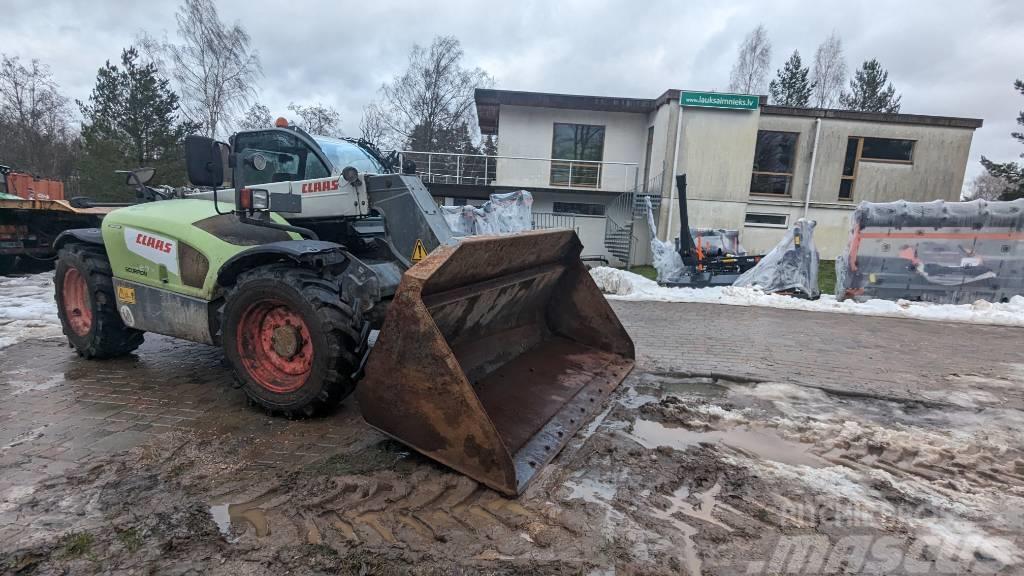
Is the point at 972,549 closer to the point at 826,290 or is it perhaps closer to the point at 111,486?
the point at 111,486

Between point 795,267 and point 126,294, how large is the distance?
11.5 m

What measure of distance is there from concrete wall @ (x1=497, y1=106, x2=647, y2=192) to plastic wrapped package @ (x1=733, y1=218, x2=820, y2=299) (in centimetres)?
859

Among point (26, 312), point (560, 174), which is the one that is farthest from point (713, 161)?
point (26, 312)

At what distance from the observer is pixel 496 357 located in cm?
416

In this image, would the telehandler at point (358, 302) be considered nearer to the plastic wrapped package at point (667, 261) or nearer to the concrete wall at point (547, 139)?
the plastic wrapped package at point (667, 261)

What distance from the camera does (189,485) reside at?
2936 millimetres

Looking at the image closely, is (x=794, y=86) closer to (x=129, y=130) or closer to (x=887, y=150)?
(x=887, y=150)

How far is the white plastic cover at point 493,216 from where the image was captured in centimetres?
1387

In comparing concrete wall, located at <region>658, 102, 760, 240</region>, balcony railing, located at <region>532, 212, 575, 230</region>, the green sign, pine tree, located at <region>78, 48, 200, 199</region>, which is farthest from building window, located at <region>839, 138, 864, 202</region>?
pine tree, located at <region>78, 48, 200, 199</region>

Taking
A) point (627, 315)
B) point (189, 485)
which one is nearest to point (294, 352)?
point (189, 485)

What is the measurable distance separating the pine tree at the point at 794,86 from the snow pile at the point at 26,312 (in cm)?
3644

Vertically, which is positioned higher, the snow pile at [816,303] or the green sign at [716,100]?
the green sign at [716,100]

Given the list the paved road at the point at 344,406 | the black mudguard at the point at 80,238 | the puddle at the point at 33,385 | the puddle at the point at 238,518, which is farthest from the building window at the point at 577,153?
the puddle at the point at 238,518

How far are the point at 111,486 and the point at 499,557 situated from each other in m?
2.25
